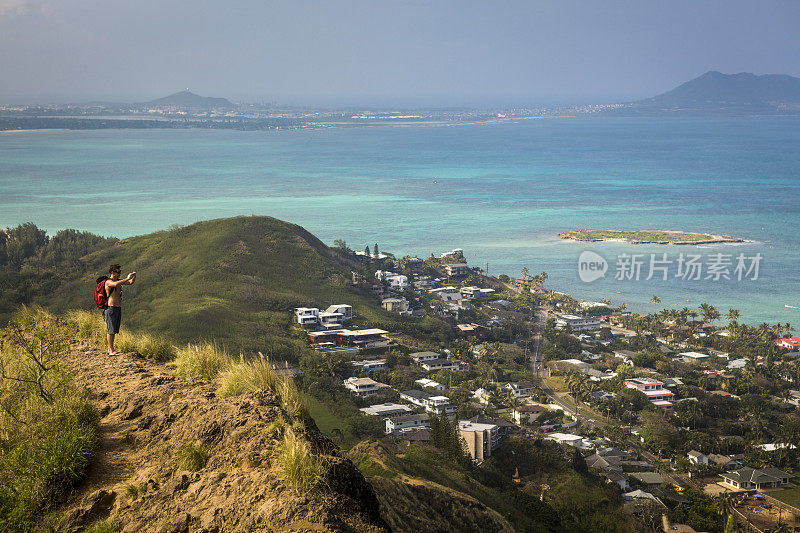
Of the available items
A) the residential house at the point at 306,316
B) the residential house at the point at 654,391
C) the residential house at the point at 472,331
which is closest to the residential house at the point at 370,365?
the residential house at the point at 306,316

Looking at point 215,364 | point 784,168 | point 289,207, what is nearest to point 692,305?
point 215,364

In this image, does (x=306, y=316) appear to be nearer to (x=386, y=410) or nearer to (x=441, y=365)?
(x=441, y=365)

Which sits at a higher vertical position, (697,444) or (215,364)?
(215,364)

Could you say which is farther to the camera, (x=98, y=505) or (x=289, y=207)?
(x=289, y=207)

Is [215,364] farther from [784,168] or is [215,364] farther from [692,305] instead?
[784,168]


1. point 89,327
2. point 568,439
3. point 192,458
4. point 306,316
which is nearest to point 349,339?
point 306,316

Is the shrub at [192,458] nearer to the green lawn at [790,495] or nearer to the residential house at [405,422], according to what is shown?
the residential house at [405,422]

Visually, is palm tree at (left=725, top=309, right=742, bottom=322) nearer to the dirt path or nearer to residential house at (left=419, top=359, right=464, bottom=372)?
residential house at (left=419, top=359, right=464, bottom=372)
